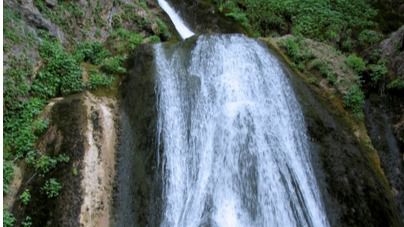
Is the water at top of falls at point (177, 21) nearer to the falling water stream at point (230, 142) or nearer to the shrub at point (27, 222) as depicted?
the falling water stream at point (230, 142)

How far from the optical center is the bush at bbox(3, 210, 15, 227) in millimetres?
6691

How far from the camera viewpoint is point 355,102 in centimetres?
1044

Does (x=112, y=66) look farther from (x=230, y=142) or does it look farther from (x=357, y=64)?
(x=357, y=64)

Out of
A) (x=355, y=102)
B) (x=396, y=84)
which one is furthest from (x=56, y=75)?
(x=396, y=84)

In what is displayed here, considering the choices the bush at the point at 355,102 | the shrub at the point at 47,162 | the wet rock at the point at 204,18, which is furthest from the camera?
the wet rock at the point at 204,18

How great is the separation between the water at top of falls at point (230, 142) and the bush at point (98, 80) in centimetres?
133

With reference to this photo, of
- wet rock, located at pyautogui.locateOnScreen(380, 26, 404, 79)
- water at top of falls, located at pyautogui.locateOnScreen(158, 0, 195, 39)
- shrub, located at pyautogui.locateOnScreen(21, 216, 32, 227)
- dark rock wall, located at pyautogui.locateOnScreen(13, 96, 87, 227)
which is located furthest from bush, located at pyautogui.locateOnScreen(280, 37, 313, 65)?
shrub, located at pyautogui.locateOnScreen(21, 216, 32, 227)

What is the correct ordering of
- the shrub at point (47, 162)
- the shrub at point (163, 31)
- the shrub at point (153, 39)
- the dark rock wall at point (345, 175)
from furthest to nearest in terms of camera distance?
the shrub at point (163, 31) < the shrub at point (153, 39) < the dark rock wall at point (345, 175) < the shrub at point (47, 162)

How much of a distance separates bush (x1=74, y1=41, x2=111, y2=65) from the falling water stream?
166cm

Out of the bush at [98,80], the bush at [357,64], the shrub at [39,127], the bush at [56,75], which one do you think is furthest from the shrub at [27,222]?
the bush at [357,64]

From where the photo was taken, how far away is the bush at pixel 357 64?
11562 mm

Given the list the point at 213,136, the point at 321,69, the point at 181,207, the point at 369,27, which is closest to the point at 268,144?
the point at 213,136

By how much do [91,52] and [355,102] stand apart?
7.66 meters

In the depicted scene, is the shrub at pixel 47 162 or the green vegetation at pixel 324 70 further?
the green vegetation at pixel 324 70
